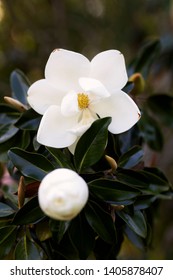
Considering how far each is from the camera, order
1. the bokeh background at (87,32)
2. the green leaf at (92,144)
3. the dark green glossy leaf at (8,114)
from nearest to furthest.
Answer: the green leaf at (92,144)
the dark green glossy leaf at (8,114)
the bokeh background at (87,32)

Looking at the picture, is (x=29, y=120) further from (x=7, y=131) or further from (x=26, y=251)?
(x=26, y=251)

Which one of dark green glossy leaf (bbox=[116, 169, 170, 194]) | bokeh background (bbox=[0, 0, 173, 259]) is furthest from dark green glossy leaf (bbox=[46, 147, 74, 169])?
bokeh background (bbox=[0, 0, 173, 259])

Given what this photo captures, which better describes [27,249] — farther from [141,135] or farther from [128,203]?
[141,135]

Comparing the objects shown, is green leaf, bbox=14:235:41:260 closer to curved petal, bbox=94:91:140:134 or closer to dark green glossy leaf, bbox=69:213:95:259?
dark green glossy leaf, bbox=69:213:95:259

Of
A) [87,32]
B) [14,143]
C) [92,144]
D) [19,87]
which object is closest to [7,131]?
[14,143]

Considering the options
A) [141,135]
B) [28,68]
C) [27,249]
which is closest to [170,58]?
[28,68]

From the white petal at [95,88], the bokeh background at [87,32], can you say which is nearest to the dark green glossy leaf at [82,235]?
the white petal at [95,88]

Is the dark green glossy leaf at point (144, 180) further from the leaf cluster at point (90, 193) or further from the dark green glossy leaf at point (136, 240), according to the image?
the dark green glossy leaf at point (136, 240)
